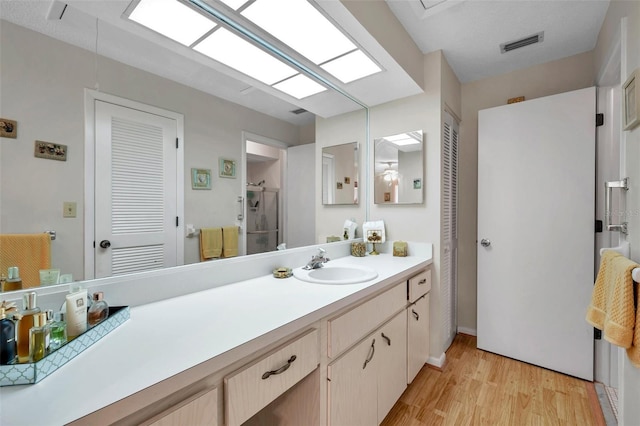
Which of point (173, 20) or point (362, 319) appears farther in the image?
point (362, 319)

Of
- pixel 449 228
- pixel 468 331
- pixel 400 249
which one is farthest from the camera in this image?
pixel 468 331

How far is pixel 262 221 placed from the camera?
1.44 meters

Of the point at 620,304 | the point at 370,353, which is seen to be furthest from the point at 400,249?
the point at 620,304

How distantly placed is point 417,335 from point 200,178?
1641 mm

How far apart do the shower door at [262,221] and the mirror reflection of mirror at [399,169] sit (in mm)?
1081

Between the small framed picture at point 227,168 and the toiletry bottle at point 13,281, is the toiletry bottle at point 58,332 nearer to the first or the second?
the toiletry bottle at point 13,281

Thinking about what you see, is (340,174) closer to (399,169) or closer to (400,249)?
(399,169)

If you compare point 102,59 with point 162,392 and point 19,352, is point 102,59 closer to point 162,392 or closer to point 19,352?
point 19,352

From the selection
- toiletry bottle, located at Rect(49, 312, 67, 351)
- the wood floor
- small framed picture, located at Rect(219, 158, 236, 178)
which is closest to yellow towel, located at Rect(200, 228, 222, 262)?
small framed picture, located at Rect(219, 158, 236, 178)

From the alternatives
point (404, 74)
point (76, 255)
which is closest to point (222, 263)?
point (76, 255)

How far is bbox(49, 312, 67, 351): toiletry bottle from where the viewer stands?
0.64 m

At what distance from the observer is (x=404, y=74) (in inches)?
70.4

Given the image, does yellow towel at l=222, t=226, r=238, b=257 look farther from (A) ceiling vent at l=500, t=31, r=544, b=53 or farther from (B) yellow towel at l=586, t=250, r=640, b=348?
(A) ceiling vent at l=500, t=31, r=544, b=53

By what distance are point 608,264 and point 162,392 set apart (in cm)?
161
